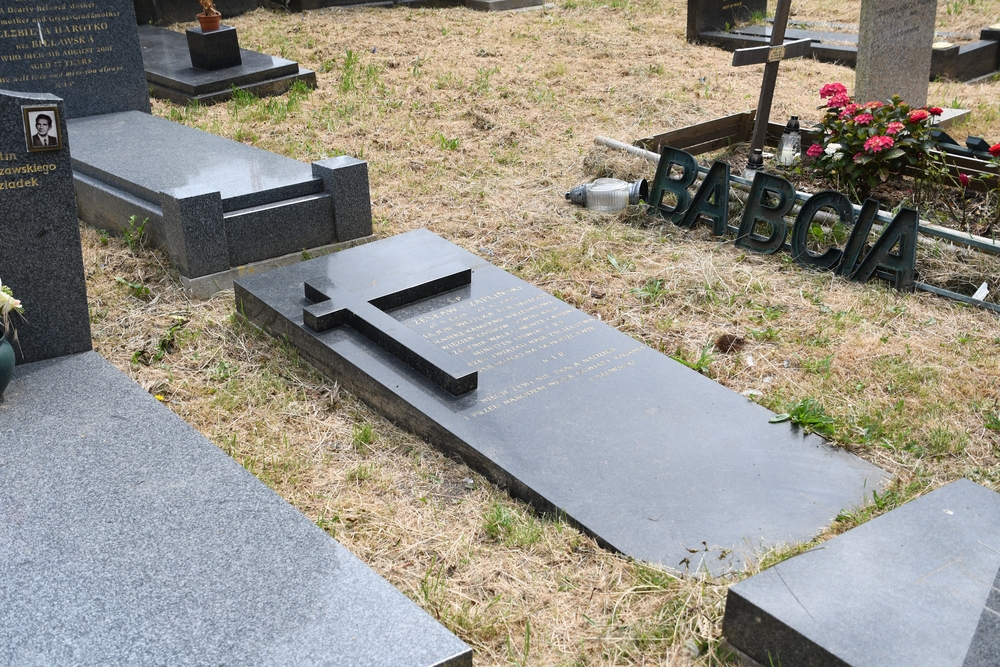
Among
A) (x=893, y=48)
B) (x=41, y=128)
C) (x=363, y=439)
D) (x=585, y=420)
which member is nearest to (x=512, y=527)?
(x=585, y=420)

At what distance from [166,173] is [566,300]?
231 centimetres

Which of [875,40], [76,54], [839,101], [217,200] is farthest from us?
[875,40]

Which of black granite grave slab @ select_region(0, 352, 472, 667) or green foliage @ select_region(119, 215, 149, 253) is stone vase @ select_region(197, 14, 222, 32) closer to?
green foliage @ select_region(119, 215, 149, 253)

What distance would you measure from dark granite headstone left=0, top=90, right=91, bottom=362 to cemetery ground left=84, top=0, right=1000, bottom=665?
1.60 ft

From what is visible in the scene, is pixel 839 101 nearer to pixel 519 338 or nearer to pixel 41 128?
pixel 519 338

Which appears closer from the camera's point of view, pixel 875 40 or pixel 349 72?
pixel 875 40

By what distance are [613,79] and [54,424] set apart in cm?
679

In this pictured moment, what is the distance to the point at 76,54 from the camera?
627 cm

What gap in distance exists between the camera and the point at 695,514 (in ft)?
9.96

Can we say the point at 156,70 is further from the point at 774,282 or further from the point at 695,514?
the point at 695,514

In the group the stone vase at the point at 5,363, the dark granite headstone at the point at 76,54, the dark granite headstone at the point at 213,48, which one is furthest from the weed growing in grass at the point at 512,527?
the dark granite headstone at the point at 213,48

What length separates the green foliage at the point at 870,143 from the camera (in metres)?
5.48

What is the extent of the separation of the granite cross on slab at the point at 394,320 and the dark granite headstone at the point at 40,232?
0.95m

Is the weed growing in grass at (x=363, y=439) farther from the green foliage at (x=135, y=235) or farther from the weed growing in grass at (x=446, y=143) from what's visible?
the weed growing in grass at (x=446, y=143)
